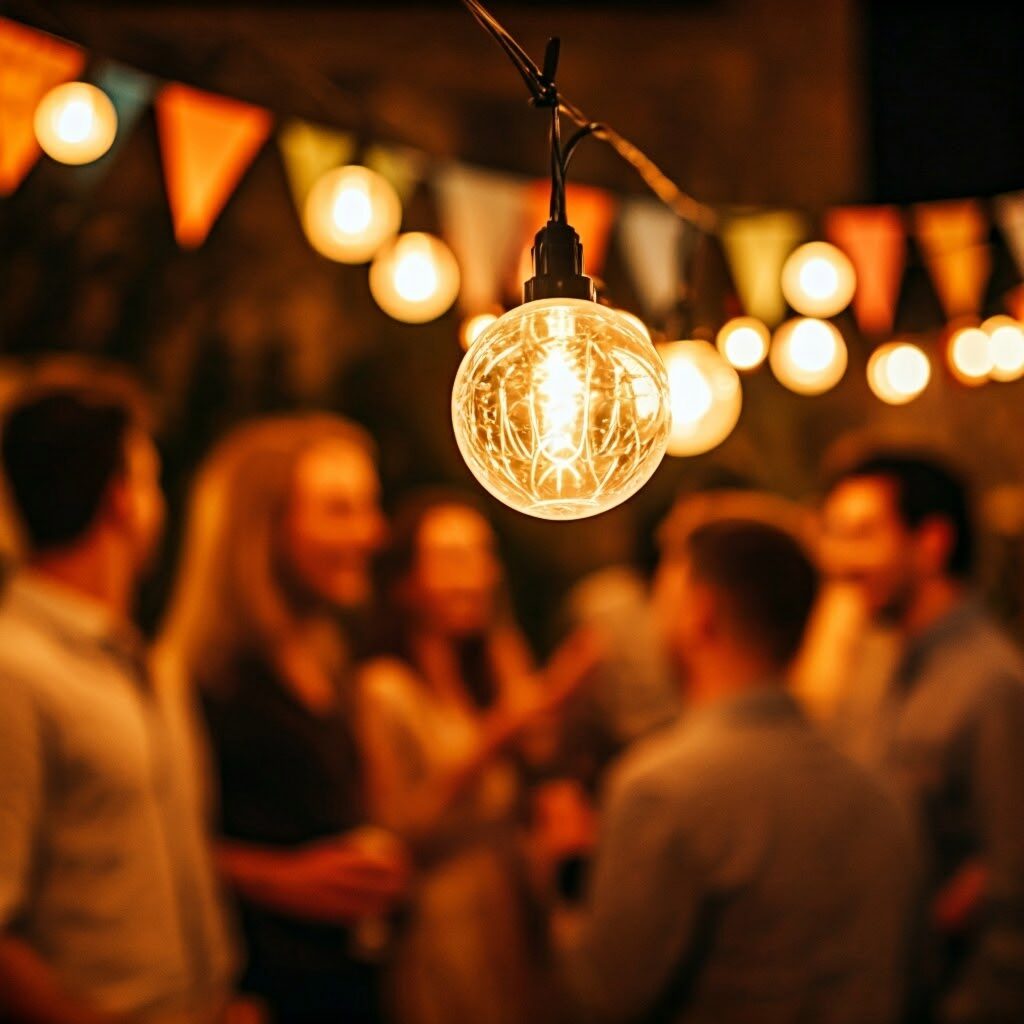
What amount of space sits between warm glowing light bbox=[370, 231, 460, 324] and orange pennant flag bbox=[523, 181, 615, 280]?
0.32 m

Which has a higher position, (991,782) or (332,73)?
(332,73)

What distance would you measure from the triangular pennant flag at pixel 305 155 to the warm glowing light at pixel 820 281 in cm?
130

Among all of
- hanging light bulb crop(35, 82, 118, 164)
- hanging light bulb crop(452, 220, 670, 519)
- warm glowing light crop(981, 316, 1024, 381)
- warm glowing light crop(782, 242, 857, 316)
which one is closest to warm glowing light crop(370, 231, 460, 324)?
hanging light bulb crop(35, 82, 118, 164)

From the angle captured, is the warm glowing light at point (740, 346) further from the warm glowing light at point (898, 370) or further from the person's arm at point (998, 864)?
the person's arm at point (998, 864)

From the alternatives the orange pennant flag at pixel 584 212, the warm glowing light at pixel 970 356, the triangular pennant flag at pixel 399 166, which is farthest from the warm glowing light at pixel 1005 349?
the triangular pennant flag at pixel 399 166

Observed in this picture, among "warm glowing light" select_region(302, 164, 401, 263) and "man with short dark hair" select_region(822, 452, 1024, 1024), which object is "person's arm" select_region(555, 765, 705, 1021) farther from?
"warm glowing light" select_region(302, 164, 401, 263)

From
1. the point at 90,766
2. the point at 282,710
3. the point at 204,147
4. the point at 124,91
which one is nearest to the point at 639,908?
the point at 282,710

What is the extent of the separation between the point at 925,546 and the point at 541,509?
2.70m

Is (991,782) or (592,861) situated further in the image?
(592,861)

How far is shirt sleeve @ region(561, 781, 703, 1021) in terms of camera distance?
8.45 feet

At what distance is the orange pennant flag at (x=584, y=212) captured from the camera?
3434 millimetres

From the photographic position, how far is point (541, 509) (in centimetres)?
115

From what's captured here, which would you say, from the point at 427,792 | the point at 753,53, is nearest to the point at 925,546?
the point at 427,792

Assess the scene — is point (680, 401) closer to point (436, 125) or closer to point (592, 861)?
point (592, 861)
